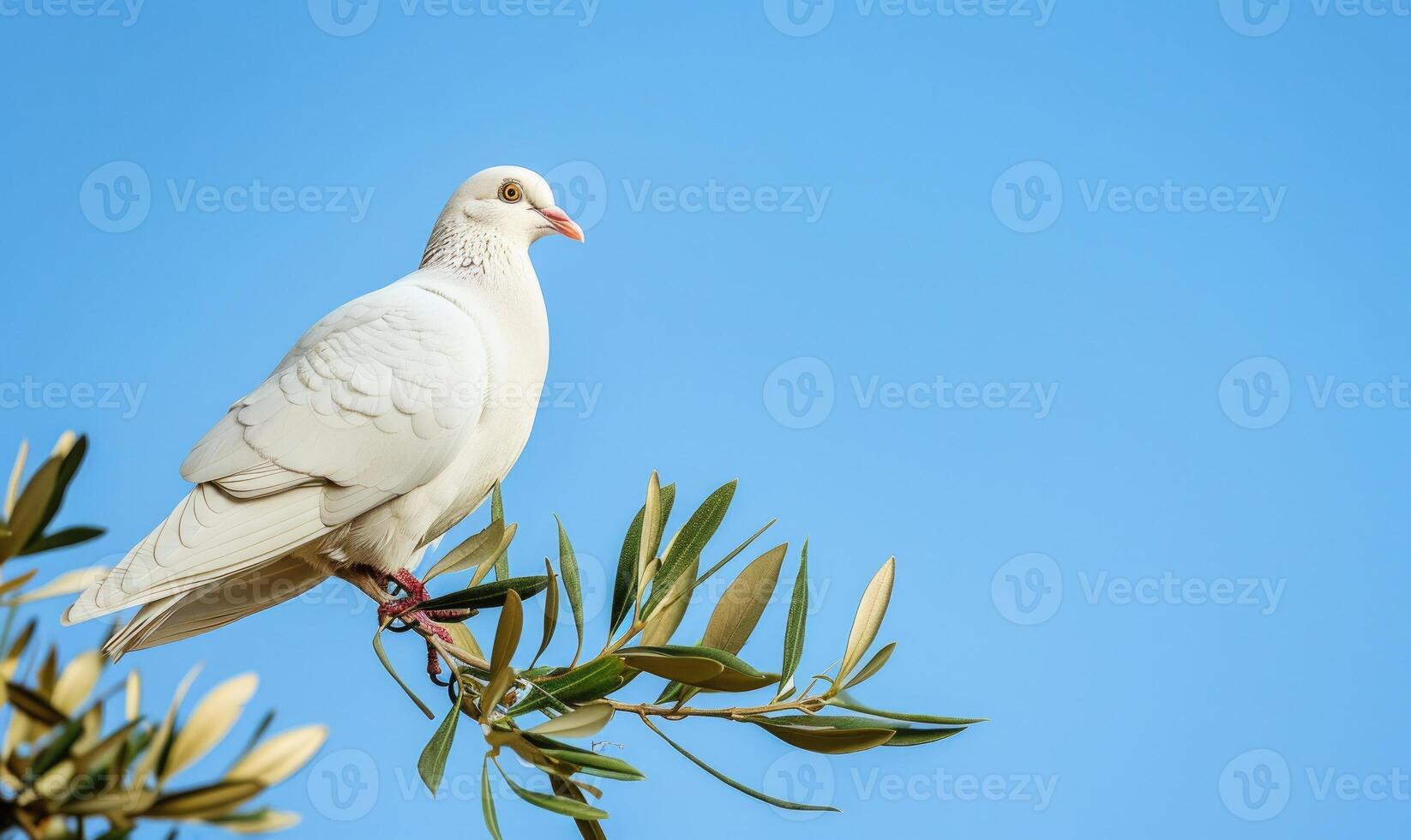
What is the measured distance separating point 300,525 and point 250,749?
1.54 meters

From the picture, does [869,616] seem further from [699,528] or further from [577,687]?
[577,687]

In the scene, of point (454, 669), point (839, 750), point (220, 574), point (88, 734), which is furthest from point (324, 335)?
point (88, 734)

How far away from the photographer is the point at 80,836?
84 centimetres

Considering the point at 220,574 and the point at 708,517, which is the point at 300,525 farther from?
the point at 708,517

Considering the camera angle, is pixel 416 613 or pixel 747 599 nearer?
pixel 747 599

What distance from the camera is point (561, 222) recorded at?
2.97 metres

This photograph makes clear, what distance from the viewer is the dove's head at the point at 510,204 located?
291cm

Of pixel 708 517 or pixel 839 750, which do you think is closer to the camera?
pixel 839 750

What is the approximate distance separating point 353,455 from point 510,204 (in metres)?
0.84

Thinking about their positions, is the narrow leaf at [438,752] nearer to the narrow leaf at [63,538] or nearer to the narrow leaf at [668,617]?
the narrow leaf at [668,617]

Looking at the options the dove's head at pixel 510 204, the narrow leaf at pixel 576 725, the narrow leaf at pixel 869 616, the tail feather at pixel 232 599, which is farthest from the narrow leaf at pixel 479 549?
the dove's head at pixel 510 204

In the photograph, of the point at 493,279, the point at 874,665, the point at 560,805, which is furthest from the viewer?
the point at 493,279

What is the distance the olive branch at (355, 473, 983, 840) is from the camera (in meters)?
1.80

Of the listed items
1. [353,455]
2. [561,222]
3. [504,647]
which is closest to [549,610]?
[504,647]
